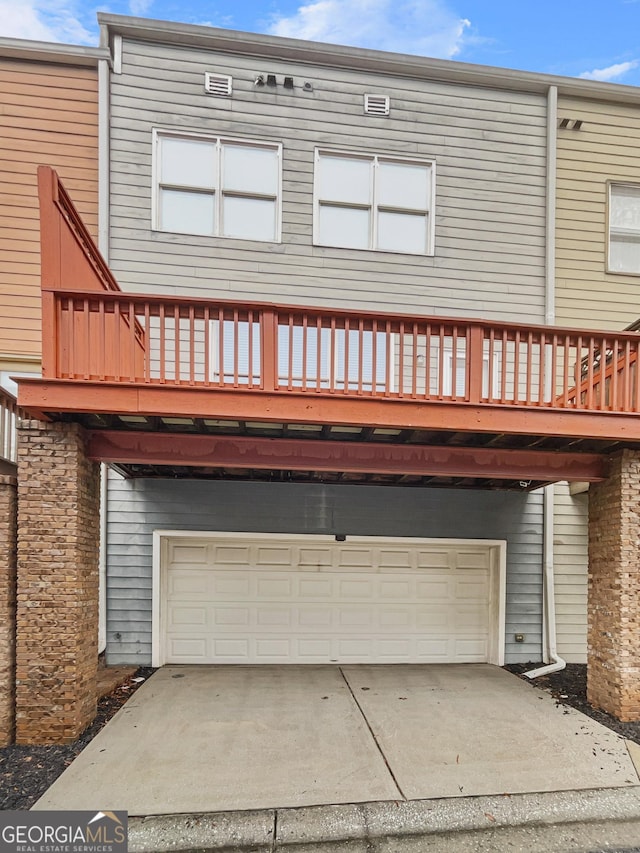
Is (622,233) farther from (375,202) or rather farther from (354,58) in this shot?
(354,58)

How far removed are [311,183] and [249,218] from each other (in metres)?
1.03

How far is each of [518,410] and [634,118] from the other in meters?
6.40

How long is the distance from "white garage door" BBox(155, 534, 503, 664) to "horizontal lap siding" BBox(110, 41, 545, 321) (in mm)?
3485

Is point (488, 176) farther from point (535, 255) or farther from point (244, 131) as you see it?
point (244, 131)

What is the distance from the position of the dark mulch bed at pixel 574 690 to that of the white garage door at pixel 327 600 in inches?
27.7

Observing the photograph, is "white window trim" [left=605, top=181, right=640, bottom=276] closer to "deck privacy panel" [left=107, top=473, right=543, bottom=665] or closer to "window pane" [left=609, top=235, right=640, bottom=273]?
"window pane" [left=609, top=235, right=640, bottom=273]

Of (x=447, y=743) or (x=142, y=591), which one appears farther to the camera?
(x=142, y=591)

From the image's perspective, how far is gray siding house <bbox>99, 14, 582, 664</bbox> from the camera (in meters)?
6.50

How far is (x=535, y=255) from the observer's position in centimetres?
720

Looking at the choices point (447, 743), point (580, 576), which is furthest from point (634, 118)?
point (447, 743)

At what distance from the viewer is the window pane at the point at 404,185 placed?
280 inches

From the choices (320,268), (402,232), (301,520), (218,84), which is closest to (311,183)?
(320,268)

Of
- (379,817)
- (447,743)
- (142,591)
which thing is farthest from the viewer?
(142,591)

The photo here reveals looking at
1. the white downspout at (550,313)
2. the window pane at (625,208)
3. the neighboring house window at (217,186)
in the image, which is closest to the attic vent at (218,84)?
the neighboring house window at (217,186)
